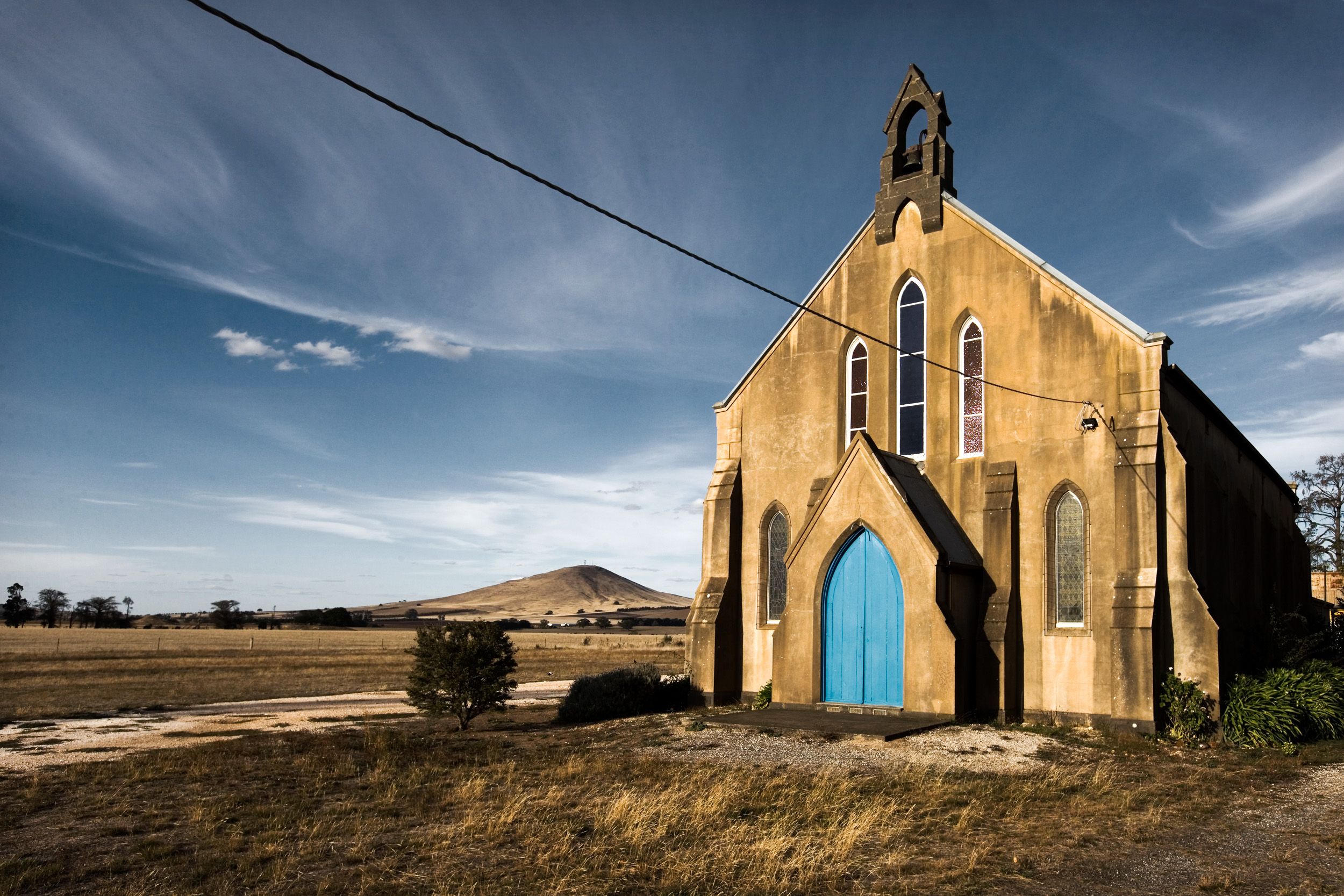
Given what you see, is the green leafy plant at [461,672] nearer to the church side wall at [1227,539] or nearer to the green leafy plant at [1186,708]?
the green leafy plant at [1186,708]

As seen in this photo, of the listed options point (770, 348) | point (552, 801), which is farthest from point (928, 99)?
point (552, 801)

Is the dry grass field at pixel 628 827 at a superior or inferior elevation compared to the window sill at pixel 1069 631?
inferior

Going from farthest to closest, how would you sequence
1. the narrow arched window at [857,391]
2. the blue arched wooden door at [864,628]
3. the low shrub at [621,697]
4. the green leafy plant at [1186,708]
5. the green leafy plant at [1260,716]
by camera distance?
the narrow arched window at [857,391], the low shrub at [621,697], the blue arched wooden door at [864,628], the green leafy plant at [1186,708], the green leafy plant at [1260,716]

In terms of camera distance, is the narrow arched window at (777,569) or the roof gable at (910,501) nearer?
the roof gable at (910,501)

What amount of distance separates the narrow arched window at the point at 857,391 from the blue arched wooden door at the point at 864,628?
11.8 ft

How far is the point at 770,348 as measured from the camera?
2395 centimetres

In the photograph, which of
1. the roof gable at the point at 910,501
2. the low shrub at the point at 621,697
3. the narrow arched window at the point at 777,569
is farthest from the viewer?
the narrow arched window at the point at 777,569

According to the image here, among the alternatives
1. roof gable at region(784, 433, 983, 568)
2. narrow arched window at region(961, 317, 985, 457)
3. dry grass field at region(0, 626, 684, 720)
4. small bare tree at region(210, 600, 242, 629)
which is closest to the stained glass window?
roof gable at region(784, 433, 983, 568)

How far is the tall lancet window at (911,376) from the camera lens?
21500 mm

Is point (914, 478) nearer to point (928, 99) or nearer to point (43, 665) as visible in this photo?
point (928, 99)

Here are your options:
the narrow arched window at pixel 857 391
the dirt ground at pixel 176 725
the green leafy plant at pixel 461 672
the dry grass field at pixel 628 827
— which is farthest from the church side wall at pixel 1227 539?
the dirt ground at pixel 176 725

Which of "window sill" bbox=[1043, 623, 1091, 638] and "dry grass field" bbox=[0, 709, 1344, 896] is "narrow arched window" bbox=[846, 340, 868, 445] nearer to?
"window sill" bbox=[1043, 623, 1091, 638]

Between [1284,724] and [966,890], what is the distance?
1162cm

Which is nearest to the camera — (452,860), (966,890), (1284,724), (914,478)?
(966,890)
